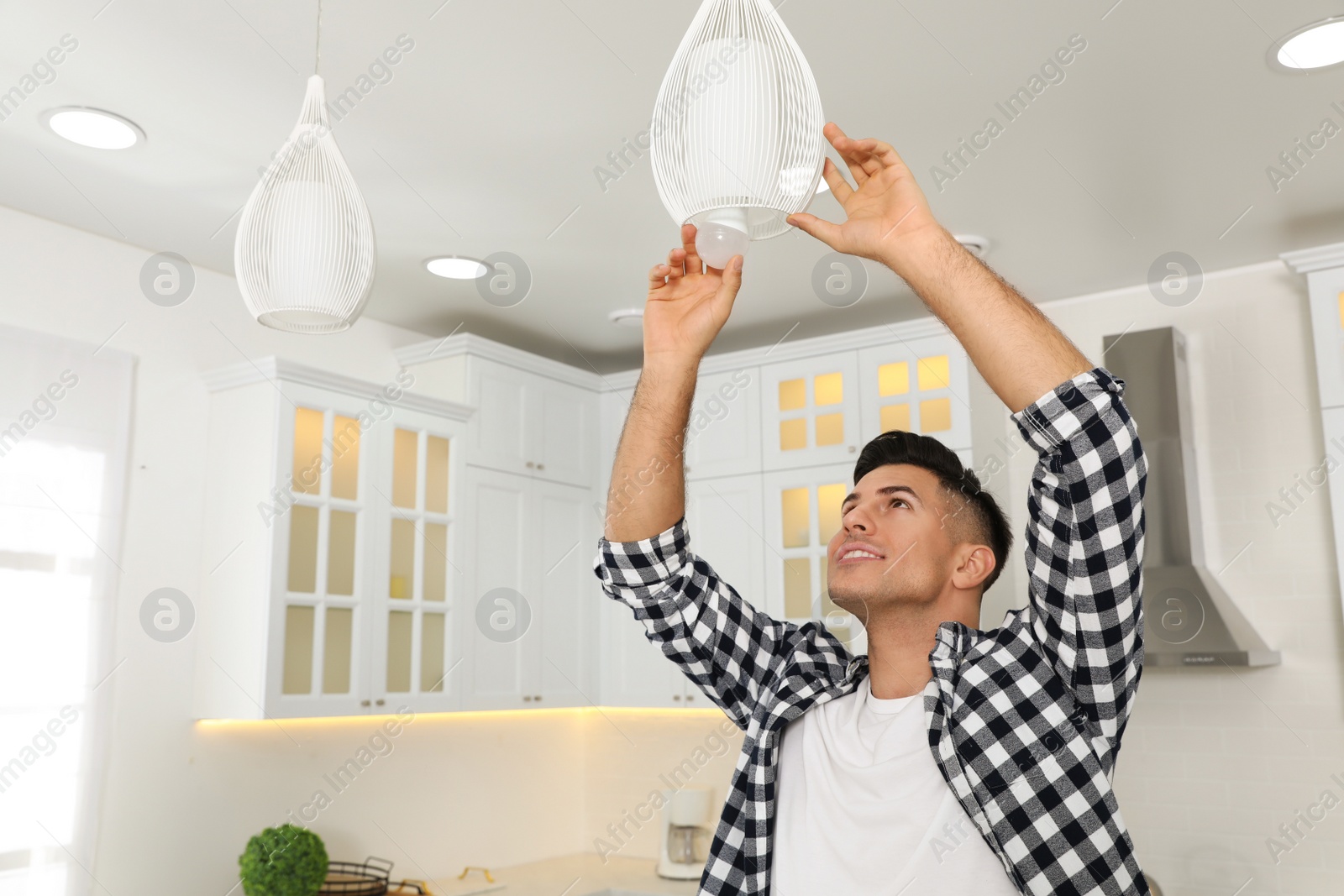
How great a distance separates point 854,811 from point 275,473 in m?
2.13

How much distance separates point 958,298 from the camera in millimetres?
1001

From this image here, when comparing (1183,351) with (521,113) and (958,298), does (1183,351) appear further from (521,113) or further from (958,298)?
(958,298)

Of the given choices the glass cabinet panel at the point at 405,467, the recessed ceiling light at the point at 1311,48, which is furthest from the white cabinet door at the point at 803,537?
the recessed ceiling light at the point at 1311,48

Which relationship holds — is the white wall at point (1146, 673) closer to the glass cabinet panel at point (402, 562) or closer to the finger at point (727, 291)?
the glass cabinet panel at point (402, 562)

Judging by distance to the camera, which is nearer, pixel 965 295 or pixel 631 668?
pixel 965 295

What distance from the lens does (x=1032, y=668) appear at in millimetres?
1241

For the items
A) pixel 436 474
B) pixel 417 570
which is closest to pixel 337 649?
pixel 417 570

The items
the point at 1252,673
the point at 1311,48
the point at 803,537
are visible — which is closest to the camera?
the point at 1311,48

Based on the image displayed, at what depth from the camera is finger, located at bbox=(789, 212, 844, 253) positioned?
3.36 ft

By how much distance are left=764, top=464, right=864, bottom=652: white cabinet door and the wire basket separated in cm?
135

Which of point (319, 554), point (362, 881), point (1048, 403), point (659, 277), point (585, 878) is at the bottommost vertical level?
point (585, 878)

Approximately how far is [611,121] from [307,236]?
0.92m

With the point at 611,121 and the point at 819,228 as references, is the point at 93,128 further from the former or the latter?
the point at 819,228

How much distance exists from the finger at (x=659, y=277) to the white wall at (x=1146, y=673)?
82.9 inches
